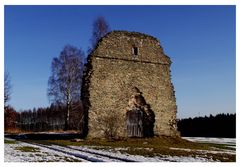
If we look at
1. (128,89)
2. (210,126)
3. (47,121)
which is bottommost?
(210,126)

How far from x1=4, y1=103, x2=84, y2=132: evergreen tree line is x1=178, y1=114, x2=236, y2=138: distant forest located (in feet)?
51.3

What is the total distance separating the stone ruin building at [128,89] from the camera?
1939 centimetres

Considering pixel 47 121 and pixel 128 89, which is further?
pixel 47 121

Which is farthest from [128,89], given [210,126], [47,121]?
[210,126]

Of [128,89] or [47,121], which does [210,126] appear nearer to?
[47,121]

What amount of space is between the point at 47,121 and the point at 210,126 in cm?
1858

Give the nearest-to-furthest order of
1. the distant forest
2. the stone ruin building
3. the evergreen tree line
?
the stone ruin building → the evergreen tree line → the distant forest

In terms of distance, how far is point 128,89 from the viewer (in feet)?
66.5

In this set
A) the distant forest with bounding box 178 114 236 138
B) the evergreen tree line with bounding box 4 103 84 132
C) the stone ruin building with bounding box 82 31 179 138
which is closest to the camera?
the stone ruin building with bounding box 82 31 179 138

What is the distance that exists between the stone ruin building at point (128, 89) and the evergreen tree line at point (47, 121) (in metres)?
11.7

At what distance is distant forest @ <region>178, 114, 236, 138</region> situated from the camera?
39406 millimetres

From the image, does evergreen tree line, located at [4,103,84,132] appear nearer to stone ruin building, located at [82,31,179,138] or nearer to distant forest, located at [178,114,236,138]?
stone ruin building, located at [82,31,179,138]

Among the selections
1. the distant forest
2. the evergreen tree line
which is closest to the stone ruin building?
the evergreen tree line

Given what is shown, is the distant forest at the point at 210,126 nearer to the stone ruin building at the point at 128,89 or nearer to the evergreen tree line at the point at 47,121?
the evergreen tree line at the point at 47,121
